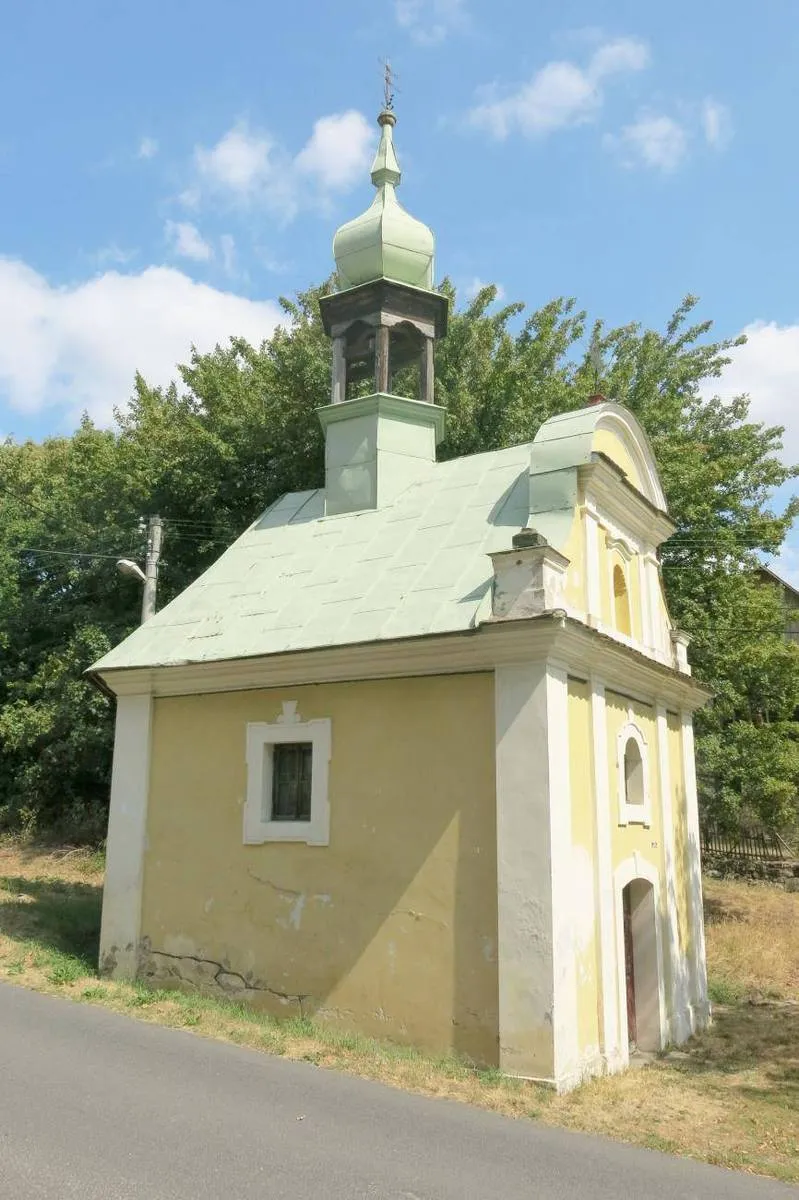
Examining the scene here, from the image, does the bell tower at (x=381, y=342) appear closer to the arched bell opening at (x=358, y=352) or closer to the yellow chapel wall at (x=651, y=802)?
the arched bell opening at (x=358, y=352)

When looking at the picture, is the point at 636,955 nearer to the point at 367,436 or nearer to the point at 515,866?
the point at 515,866

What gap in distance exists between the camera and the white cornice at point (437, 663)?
7.83 meters

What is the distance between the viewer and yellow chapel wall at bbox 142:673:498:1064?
25.6 ft

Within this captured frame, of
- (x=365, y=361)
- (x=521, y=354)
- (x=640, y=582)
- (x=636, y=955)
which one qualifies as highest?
(x=521, y=354)

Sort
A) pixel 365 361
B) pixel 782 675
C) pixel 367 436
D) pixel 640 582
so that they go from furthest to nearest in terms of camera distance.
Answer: pixel 782 675 < pixel 365 361 < pixel 367 436 < pixel 640 582

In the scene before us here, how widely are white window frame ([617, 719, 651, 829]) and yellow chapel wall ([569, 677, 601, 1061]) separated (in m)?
0.93

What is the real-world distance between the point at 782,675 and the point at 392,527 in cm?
1114

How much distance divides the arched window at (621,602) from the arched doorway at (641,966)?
2787 mm

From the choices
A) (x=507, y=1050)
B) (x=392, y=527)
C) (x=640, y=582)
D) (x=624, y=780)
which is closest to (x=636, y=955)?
(x=624, y=780)

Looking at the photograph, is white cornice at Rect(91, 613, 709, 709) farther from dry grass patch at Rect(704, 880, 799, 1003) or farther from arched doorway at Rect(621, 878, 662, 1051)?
dry grass patch at Rect(704, 880, 799, 1003)

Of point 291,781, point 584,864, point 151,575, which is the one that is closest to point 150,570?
point 151,575

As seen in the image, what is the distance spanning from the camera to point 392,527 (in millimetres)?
11000

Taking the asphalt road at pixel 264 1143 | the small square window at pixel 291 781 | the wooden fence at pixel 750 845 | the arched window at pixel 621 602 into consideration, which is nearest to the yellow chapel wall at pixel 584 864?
the asphalt road at pixel 264 1143

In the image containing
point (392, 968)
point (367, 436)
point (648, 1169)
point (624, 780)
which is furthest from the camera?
point (367, 436)
